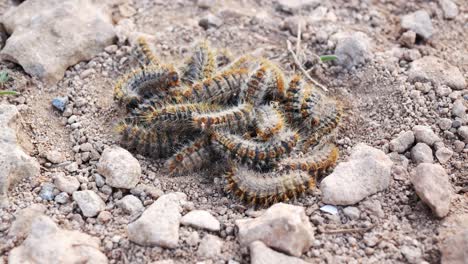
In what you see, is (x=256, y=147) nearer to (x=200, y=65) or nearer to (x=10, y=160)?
(x=200, y=65)

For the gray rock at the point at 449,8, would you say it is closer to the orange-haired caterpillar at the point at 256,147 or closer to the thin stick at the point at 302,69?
the thin stick at the point at 302,69

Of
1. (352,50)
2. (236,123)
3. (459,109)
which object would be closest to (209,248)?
(236,123)

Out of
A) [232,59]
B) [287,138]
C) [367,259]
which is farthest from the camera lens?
[232,59]

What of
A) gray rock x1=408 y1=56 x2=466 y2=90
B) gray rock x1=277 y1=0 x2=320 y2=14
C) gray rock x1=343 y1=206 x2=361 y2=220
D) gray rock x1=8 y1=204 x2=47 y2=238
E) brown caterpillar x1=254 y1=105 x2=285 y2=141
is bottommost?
gray rock x1=343 y1=206 x2=361 y2=220

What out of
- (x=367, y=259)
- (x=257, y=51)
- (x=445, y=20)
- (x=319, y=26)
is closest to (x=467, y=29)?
(x=445, y=20)

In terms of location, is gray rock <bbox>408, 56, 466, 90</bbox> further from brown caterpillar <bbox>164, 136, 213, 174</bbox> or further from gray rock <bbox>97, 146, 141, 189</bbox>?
gray rock <bbox>97, 146, 141, 189</bbox>

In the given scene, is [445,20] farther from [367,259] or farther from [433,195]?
[367,259]

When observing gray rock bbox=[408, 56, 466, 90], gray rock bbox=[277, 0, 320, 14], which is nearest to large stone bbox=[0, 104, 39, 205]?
gray rock bbox=[277, 0, 320, 14]
